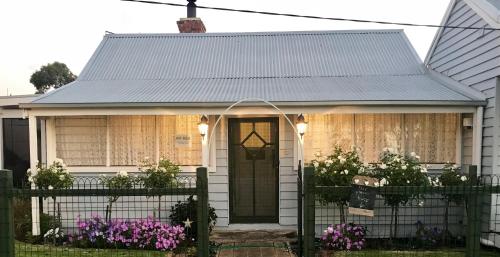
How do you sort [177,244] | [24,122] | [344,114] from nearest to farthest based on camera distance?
[177,244], [344,114], [24,122]

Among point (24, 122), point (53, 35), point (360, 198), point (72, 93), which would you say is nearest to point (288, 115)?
point (360, 198)

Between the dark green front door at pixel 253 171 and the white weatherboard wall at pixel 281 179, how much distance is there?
5.8 inches

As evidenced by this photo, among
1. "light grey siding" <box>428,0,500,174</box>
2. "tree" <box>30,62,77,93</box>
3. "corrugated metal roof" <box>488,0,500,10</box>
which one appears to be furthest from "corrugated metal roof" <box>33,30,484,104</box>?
"tree" <box>30,62,77,93</box>

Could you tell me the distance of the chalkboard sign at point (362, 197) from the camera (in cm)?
414

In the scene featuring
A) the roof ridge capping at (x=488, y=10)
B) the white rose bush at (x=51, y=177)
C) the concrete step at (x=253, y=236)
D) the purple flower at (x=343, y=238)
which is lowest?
the concrete step at (x=253, y=236)

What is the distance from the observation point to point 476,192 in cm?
424

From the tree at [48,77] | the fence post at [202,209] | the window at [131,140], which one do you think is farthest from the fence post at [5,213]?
the tree at [48,77]

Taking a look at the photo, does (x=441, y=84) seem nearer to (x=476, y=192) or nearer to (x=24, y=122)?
(x=476, y=192)

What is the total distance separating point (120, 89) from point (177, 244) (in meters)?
3.59

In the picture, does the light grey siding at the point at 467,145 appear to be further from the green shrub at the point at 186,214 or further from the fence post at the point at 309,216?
the green shrub at the point at 186,214

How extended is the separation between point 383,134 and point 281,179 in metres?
2.24

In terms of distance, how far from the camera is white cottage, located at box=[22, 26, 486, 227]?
23.6ft

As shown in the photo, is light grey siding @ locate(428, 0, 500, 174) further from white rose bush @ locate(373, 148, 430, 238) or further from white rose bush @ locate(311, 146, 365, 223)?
white rose bush @ locate(311, 146, 365, 223)

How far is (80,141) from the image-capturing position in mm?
7957
